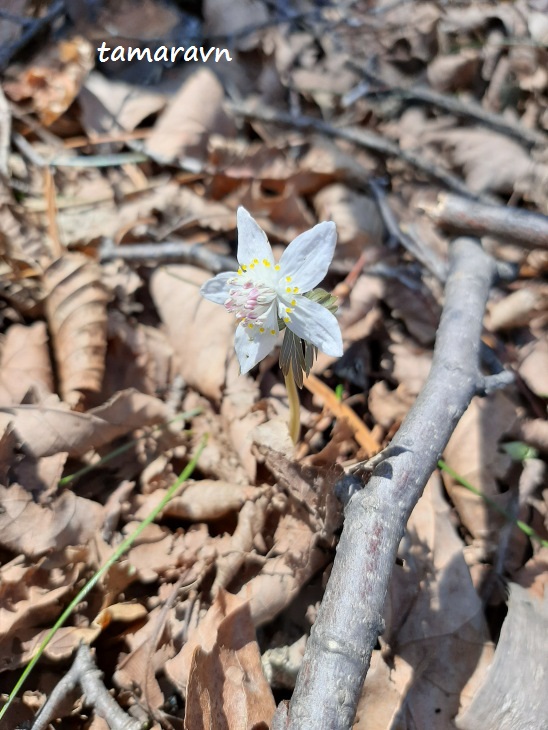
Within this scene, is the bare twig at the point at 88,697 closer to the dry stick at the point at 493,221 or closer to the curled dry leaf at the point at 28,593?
the curled dry leaf at the point at 28,593

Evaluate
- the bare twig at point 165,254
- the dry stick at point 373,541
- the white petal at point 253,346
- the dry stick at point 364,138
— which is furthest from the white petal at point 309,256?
the dry stick at point 364,138

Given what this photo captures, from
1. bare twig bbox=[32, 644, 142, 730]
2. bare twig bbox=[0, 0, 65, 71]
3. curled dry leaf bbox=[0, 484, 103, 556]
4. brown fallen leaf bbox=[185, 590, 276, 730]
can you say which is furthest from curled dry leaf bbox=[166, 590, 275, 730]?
bare twig bbox=[0, 0, 65, 71]

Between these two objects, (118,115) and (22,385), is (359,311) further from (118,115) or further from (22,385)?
(118,115)

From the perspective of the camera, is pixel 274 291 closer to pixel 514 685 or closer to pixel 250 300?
pixel 250 300

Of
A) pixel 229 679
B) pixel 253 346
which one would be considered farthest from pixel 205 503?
pixel 253 346

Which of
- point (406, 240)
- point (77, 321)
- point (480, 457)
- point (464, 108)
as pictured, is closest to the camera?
point (480, 457)
